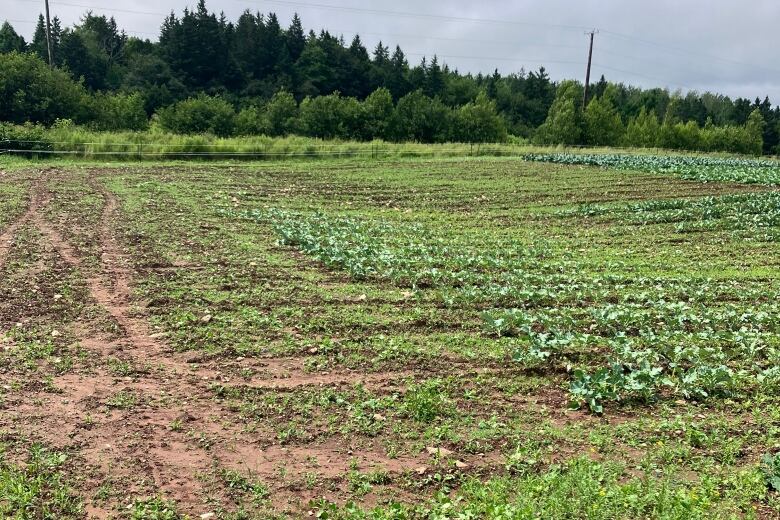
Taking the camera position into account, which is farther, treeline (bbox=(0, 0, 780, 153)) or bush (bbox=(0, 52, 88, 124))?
treeline (bbox=(0, 0, 780, 153))

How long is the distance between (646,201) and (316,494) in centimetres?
1867

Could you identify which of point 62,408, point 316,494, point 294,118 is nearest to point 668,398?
point 316,494

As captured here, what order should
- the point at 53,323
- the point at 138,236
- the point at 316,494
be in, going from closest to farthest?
the point at 316,494, the point at 53,323, the point at 138,236

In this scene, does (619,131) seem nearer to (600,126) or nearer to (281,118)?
(600,126)

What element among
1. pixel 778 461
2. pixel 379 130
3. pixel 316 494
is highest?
pixel 379 130

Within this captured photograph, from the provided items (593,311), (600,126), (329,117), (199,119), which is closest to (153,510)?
(593,311)

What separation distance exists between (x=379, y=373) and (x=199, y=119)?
39553 mm

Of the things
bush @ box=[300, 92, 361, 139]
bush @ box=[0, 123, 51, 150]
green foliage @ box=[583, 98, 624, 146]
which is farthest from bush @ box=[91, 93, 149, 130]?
green foliage @ box=[583, 98, 624, 146]

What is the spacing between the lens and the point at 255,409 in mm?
5379

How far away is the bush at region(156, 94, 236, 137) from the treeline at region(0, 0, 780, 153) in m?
0.14

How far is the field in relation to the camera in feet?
13.9

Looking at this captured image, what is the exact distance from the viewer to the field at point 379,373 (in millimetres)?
4238

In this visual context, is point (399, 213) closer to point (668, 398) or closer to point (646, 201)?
point (646, 201)

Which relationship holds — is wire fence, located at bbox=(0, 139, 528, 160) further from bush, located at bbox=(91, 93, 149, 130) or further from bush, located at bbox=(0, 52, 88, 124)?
bush, located at bbox=(91, 93, 149, 130)
